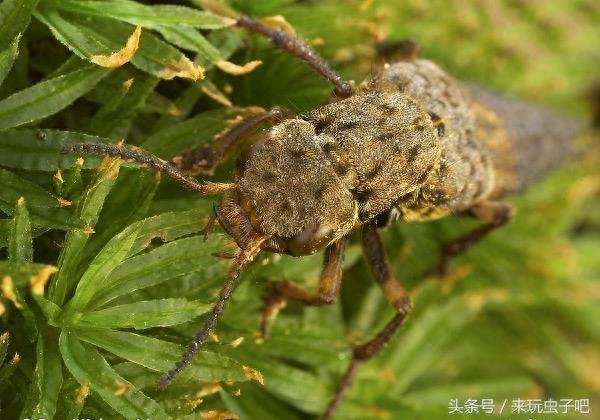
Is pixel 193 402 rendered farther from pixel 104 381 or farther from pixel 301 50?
pixel 301 50

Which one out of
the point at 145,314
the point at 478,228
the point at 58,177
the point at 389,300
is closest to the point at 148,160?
the point at 58,177

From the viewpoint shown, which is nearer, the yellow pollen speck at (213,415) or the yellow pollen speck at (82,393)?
the yellow pollen speck at (82,393)

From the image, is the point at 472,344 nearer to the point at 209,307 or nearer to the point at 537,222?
the point at 537,222

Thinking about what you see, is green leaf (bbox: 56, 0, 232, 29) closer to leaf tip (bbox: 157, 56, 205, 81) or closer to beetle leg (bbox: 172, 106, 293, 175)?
leaf tip (bbox: 157, 56, 205, 81)

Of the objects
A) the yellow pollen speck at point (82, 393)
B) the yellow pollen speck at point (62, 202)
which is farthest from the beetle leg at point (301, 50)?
the yellow pollen speck at point (82, 393)

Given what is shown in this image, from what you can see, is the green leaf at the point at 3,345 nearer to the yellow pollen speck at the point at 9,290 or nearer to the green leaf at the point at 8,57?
the yellow pollen speck at the point at 9,290

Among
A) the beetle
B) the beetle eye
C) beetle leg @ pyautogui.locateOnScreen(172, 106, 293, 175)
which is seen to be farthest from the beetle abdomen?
the beetle eye

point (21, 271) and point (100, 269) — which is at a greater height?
point (100, 269)
